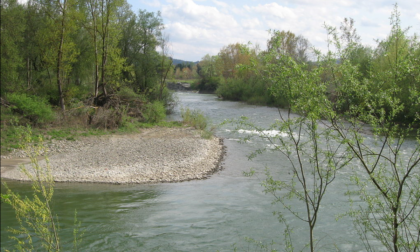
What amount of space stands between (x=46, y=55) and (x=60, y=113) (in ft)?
13.1

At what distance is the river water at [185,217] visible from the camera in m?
7.71

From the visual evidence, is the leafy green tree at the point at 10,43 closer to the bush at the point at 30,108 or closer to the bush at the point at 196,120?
the bush at the point at 30,108

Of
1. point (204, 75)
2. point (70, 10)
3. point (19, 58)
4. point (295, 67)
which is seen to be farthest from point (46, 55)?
point (204, 75)

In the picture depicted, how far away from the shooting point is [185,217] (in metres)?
9.30

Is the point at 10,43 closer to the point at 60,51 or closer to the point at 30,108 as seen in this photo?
the point at 60,51

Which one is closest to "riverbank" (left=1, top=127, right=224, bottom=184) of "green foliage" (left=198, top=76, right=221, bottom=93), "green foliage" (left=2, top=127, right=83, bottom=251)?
"green foliage" (left=2, top=127, right=83, bottom=251)

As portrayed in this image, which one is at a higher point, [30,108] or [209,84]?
[209,84]

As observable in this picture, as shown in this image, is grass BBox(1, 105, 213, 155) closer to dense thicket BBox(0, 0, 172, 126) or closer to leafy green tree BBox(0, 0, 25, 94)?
dense thicket BBox(0, 0, 172, 126)

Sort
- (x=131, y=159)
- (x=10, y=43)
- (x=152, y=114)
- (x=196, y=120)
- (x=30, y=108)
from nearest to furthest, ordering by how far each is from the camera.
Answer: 1. (x=131, y=159)
2. (x=30, y=108)
3. (x=10, y=43)
4. (x=196, y=120)
5. (x=152, y=114)

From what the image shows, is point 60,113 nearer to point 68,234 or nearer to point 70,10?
point 70,10

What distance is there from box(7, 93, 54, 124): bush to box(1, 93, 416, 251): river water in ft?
28.1

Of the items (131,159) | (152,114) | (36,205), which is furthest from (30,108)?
(36,205)

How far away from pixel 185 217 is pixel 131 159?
6.77 metres

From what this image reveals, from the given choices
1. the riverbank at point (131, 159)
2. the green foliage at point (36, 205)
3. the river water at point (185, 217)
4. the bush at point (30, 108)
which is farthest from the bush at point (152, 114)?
the green foliage at point (36, 205)
